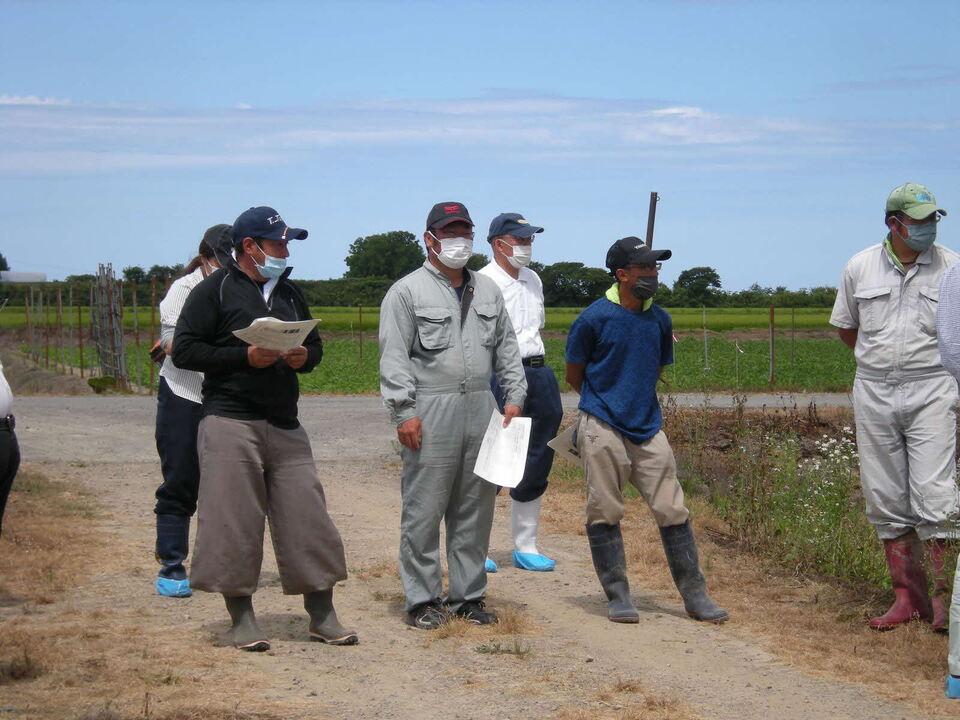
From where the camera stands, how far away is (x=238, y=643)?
6.00m

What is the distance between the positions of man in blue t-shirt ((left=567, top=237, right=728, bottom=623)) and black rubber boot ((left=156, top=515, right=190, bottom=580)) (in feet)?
7.83

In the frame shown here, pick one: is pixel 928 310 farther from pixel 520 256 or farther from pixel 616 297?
pixel 520 256

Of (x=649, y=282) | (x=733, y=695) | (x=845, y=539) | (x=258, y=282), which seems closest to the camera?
(x=733, y=695)

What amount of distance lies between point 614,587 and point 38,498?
592cm

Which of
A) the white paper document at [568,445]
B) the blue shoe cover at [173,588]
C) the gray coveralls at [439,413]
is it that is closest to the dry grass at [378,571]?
the blue shoe cover at [173,588]

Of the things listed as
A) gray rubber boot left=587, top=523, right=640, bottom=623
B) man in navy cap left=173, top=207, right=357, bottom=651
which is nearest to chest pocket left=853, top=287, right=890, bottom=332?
gray rubber boot left=587, top=523, right=640, bottom=623

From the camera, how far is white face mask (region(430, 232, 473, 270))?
6594 millimetres

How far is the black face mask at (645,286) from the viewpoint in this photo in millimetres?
6746

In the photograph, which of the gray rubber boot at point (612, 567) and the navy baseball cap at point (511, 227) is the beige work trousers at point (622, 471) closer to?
the gray rubber boot at point (612, 567)

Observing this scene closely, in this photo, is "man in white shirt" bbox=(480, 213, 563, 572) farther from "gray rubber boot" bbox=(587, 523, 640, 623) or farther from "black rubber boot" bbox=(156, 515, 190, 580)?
"black rubber boot" bbox=(156, 515, 190, 580)

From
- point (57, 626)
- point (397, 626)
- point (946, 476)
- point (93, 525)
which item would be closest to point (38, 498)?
point (93, 525)

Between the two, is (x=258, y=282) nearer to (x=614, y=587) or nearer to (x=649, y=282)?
(x=649, y=282)

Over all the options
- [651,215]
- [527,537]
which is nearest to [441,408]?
[527,537]

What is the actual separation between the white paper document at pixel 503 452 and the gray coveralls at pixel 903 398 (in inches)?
70.1
